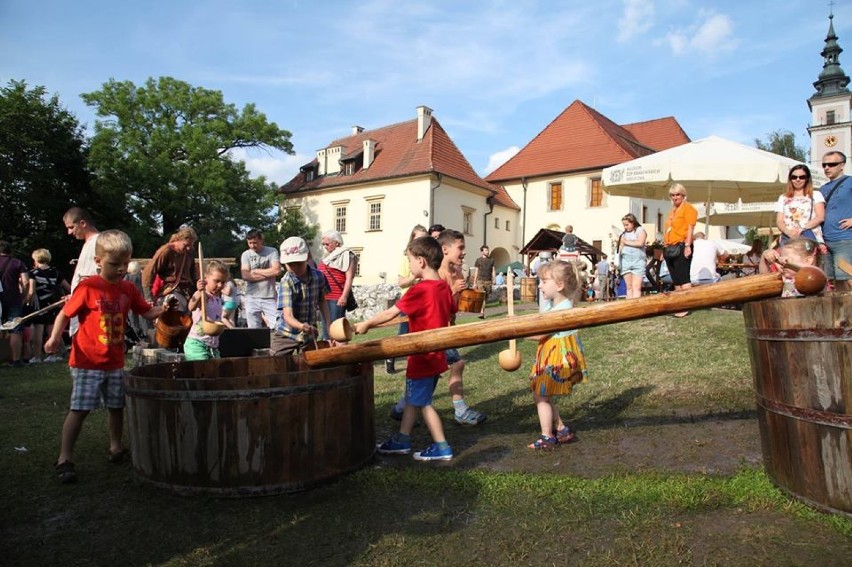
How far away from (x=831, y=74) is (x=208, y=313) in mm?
87431

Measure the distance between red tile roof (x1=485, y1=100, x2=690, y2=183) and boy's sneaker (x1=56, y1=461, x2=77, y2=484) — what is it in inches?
1394

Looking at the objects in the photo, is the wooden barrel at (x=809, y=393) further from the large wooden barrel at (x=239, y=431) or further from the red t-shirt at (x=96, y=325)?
the red t-shirt at (x=96, y=325)

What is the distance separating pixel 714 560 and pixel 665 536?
0.26m

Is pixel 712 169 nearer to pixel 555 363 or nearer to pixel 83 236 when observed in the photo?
pixel 555 363

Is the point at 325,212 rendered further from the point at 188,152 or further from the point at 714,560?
the point at 714,560

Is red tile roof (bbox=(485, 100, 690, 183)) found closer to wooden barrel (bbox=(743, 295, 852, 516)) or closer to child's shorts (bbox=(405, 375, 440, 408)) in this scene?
child's shorts (bbox=(405, 375, 440, 408))

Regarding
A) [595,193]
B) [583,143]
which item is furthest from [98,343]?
[583,143]

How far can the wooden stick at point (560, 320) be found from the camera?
127 inches

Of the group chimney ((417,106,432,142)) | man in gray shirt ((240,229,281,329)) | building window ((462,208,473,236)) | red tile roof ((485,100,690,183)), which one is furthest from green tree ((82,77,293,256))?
man in gray shirt ((240,229,281,329))

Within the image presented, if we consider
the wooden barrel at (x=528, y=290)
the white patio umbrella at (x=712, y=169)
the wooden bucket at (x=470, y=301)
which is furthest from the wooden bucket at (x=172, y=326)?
the wooden barrel at (x=528, y=290)

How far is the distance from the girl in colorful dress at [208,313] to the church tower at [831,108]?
75.7 metres

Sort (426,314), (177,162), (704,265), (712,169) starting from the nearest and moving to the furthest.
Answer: (426,314)
(712,169)
(704,265)
(177,162)

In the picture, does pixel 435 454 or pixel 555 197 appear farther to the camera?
pixel 555 197

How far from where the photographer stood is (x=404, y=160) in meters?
37.8
